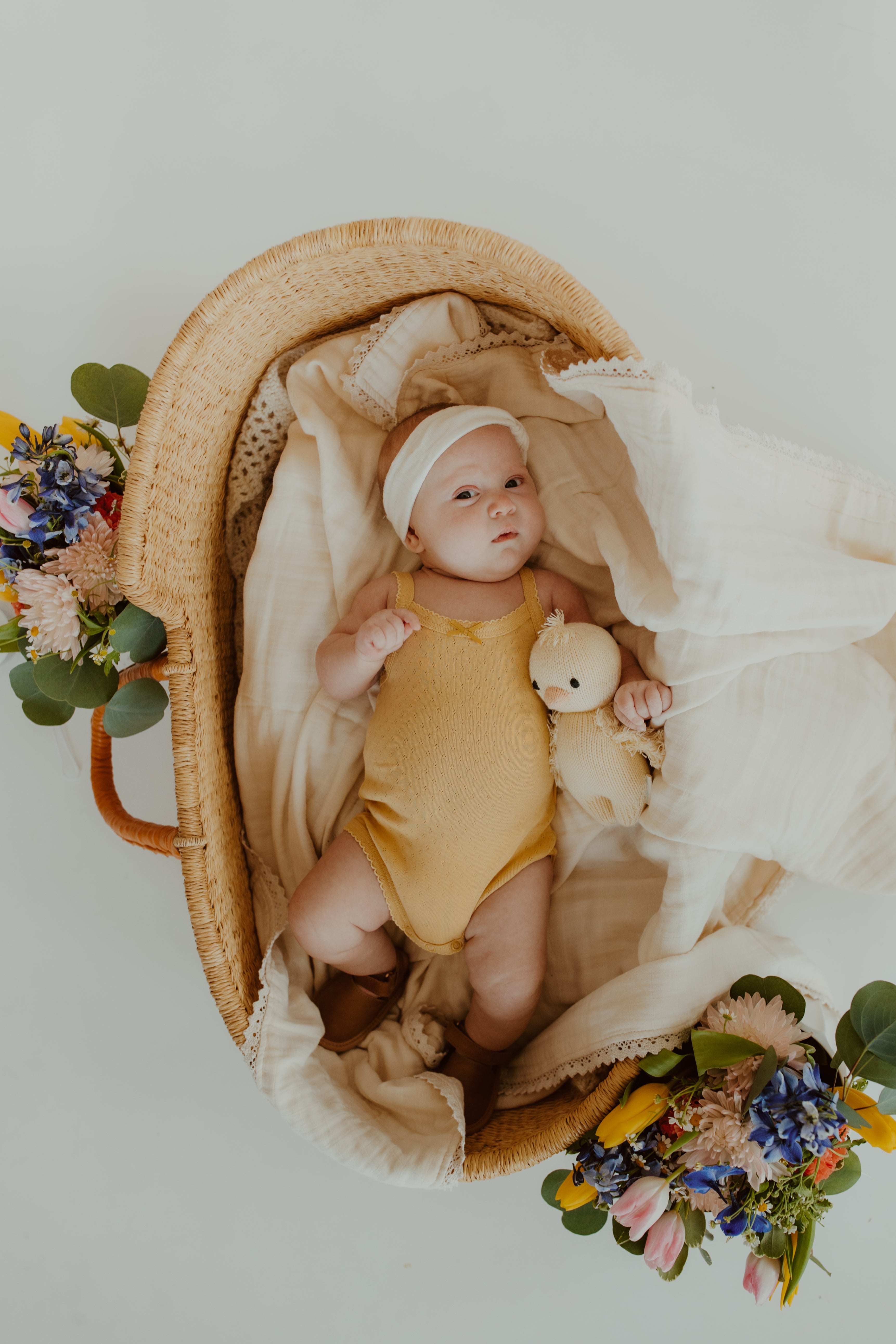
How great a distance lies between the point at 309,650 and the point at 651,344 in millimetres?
848

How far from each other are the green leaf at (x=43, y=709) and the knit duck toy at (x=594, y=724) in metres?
0.73

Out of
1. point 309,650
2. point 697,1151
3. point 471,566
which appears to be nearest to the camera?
point 697,1151

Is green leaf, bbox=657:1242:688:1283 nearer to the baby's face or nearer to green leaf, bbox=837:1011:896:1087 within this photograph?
green leaf, bbox=837:1011:896:1087

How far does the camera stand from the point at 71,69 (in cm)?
161

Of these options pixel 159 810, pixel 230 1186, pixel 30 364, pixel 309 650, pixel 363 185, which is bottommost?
pixel 230 1186

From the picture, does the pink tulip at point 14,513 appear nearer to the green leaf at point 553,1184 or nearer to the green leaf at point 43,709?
the green leaf at point 43,709

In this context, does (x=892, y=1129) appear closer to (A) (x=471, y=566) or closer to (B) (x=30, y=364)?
(A) (x=471, y=566)

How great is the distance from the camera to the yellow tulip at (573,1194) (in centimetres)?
108

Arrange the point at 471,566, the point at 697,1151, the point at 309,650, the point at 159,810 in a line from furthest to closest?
the point at 159,810 → the point at 309,650 → the point at 471,566 → the point at 697,1151

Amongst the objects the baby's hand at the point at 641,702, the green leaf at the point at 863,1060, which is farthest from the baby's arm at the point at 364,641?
the green leaf at the point at 863,1060

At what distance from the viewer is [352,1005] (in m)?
1.37

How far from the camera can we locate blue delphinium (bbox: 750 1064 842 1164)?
35.3 inches

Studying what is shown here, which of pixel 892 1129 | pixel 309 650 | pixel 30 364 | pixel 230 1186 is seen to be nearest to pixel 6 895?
pixel 230 1186

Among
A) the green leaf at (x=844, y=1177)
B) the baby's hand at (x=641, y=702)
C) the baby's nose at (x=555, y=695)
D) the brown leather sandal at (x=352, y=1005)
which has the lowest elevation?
the brown leather sandal at (x=352, y=1005)
